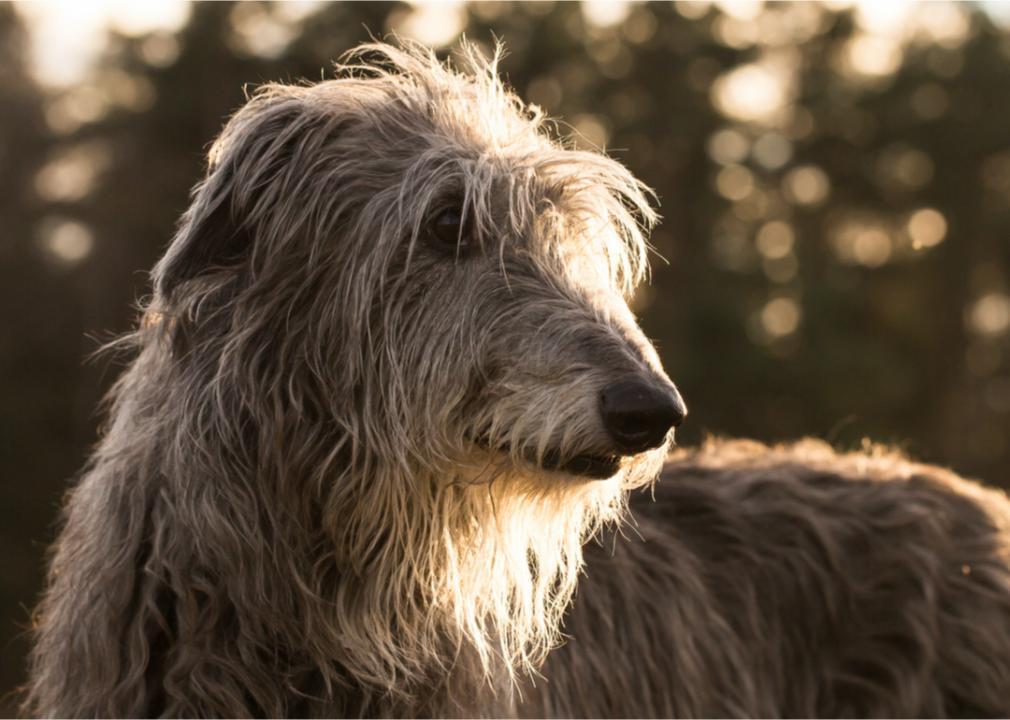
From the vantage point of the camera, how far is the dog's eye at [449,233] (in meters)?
3.93

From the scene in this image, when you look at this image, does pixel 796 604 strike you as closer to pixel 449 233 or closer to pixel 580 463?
pixel 580 463

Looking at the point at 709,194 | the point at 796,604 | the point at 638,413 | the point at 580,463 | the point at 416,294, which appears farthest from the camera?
the point at 709,194

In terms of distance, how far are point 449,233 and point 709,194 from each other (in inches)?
973

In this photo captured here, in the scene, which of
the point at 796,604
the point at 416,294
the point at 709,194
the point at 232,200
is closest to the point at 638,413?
the point at 416,294

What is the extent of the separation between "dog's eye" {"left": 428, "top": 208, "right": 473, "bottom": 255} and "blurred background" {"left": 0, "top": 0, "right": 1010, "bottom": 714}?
15.3 metres

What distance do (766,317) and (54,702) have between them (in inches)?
959

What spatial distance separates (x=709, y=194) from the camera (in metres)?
28.1

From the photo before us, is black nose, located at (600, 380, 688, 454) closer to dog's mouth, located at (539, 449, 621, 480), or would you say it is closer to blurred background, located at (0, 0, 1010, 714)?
dog's mouth, located at (539, 449, 621, 480)

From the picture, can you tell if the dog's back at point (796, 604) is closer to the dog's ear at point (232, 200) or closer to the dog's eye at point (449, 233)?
the dog's eye at point (449, 233)

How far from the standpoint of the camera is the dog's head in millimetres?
3654

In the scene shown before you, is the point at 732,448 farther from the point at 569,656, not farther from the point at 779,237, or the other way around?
the point at 779,237

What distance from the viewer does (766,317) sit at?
27.4m

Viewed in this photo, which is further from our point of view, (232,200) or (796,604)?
(796,604)

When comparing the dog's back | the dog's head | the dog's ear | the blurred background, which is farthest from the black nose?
the blurred background
